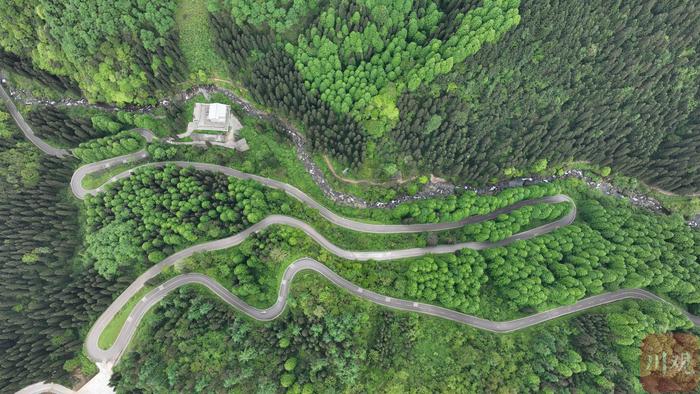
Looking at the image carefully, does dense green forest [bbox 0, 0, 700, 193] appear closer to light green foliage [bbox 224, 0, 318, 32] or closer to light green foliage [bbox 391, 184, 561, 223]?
light green foliage [bbox 224, 0, 318, 32]

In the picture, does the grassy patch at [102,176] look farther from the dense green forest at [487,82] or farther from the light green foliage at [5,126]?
the dense green forest at [487,82]

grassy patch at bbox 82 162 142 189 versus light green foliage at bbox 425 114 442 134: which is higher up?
light green foliage at bbox 425 114 442 134

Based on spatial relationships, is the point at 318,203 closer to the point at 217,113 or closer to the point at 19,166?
the point at 217,113

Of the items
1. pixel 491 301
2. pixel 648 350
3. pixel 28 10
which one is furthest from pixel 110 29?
pixel 648 350

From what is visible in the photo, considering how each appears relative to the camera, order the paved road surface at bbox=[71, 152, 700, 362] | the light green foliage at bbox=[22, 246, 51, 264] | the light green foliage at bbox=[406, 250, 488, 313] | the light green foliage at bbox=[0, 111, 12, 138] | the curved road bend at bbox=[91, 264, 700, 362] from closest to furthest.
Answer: the curved road bend at bbox=[91, 264, 700, 362]
the light green foliage at bbox=[406, 250, 488, 313]
the paved road surface at bbox=[71, 152, 700, 362]
the light green foliage at bbox=[22, 246, 51, 264]
the light green foliage at bbox=[0, 111, 12, 138]

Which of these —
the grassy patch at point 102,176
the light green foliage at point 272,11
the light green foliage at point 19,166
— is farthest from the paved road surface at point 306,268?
the light green foliage at point 272,11

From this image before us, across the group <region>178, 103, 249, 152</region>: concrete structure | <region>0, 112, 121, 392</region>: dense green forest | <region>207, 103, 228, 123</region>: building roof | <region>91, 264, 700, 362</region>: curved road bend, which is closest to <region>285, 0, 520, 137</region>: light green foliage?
<region>207, 103, 228, 123</region>: building roof

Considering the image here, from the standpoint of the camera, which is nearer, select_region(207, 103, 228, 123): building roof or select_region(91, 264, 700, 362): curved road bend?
select_region(91, 264, 700, 362): curved road bend
